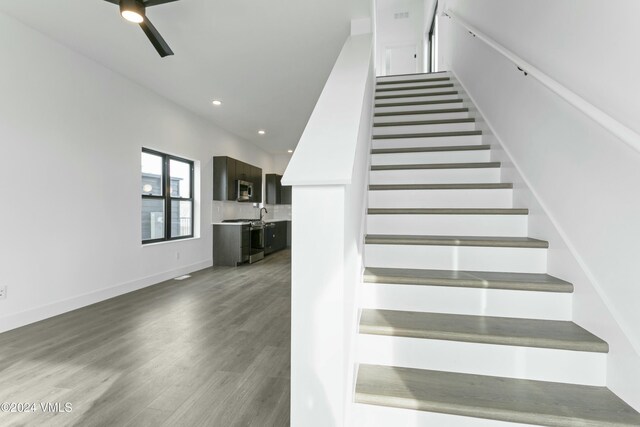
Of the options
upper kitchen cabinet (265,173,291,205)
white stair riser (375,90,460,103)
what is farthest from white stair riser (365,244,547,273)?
upper kitchen cabinet (265,173,291,205)

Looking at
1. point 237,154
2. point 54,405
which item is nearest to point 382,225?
point 54,405

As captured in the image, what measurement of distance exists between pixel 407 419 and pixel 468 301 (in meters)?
0.68

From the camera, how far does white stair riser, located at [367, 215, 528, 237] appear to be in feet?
6.54

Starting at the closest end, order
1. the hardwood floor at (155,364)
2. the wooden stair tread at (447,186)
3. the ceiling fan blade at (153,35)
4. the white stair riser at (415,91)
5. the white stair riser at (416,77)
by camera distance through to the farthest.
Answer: the hardwood floor at (155,364) < the wooden stair tread at (447,186) < the ceiling fan blade at (153,35) < the white stair riser at (415,91) < the white stair riser at (416,77)

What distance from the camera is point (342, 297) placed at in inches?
40.4

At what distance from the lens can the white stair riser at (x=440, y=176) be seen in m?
2.43

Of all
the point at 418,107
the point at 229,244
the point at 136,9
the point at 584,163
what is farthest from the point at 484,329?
the point at 229,244

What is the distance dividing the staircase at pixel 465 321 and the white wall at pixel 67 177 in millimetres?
3156

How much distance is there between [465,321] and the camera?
1.52 metres

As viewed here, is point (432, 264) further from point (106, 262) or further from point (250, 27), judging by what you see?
point (106, 262)

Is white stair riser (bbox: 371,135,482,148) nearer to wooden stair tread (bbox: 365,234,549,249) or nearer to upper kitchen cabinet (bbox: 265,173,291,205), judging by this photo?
wooden stair tread (bbox: 365,234,549,249)

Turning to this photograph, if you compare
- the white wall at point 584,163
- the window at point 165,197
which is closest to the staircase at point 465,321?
the white wall at point 584,163

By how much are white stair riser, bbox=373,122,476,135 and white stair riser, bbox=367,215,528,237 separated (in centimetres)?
137

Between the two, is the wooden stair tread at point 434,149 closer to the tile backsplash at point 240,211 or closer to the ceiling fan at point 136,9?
the ceiling fan at point 136,9
